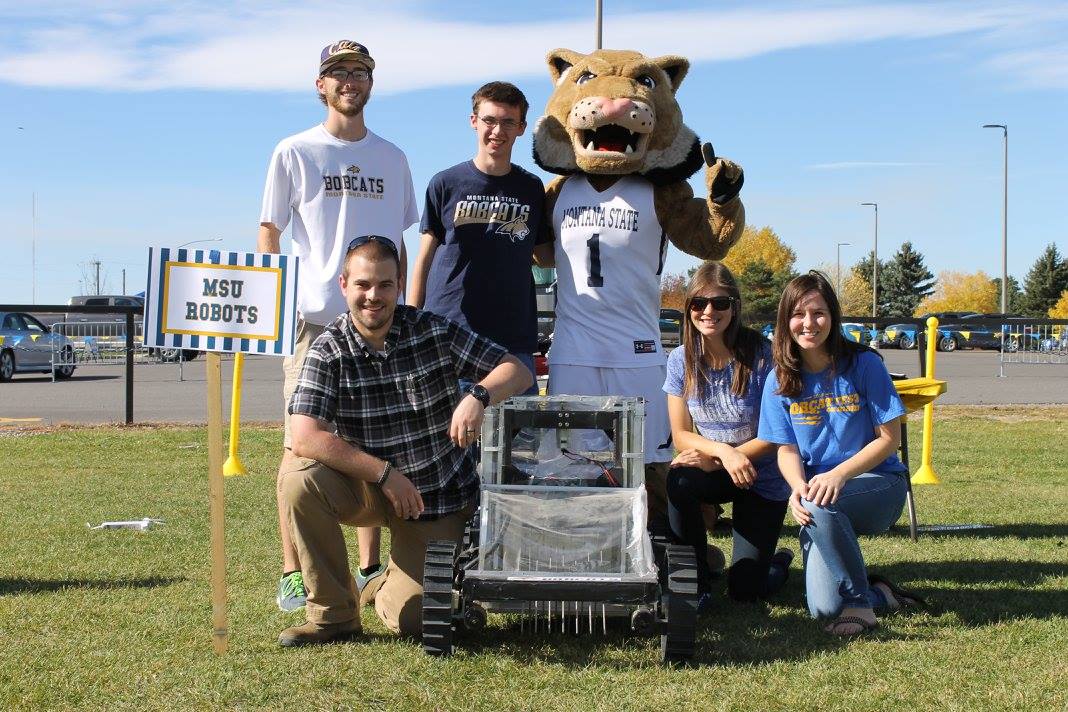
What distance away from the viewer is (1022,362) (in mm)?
16125

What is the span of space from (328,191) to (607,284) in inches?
51.6

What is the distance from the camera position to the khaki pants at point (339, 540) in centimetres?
407

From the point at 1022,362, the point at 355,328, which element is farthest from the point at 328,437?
the point at 1022,362

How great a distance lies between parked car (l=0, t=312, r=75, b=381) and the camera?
792 inches

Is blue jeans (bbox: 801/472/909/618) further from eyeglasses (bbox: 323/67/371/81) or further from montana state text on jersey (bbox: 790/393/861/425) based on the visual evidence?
eyeglasses (bbox: 323/67/371/81)

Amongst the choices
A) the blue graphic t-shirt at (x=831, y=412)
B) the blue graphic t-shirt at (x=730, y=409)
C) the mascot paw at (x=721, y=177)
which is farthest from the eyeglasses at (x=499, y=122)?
the blue graphic t-shirt at (x=831, y=412)

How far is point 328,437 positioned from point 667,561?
4.29 ft

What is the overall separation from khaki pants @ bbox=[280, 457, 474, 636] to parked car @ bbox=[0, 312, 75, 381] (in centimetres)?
1760

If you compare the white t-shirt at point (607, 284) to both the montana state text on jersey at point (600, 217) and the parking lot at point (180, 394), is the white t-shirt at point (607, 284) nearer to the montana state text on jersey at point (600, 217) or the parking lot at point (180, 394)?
the montana state text on jersey at point (600, 217)

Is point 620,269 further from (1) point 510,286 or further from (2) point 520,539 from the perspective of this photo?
(2) point 520,539

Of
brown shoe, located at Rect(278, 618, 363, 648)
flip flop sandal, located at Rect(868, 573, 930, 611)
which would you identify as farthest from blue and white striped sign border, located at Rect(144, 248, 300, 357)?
flip flop sandal, located at Rect(868, 573, 930, 611)

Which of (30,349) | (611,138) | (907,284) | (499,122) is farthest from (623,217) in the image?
(907,284)

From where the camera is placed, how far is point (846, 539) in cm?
429

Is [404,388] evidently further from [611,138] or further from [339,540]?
[611,138]
